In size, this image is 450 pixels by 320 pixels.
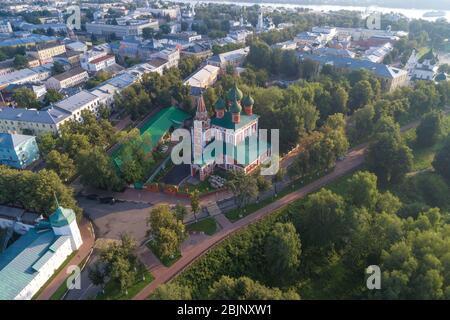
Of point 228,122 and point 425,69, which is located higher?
point 228,122

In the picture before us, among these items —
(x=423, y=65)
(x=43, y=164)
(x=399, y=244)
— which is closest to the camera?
(x=399, y=244)

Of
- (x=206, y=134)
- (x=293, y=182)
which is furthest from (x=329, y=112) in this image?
(x=206, y=134)

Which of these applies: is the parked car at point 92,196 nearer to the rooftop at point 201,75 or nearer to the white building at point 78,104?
the white building at point 78,104

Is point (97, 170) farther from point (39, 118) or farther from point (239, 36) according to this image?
point (239, 36)

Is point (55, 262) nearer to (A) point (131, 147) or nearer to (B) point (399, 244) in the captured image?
(A) point (131, 147)

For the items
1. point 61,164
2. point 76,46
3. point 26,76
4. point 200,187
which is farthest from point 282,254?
point 76,46

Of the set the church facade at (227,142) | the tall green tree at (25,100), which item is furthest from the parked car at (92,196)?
the tall green tree at (25,100)
